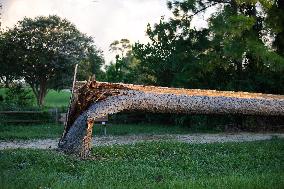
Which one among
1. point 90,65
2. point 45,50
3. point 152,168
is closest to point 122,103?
point 152,168

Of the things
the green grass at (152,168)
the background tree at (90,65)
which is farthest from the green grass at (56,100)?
the green grass at (152,168)

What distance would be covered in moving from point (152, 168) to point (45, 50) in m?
32.3

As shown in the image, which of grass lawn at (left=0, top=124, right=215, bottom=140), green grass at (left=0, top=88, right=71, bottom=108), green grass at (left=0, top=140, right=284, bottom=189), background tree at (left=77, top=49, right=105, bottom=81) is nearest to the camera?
green grass at (left=0, top=140, right=284, bottom=189)

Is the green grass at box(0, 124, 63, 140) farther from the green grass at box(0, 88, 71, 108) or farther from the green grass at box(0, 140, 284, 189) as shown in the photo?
the green grass at box(0, 88, 71, 108)

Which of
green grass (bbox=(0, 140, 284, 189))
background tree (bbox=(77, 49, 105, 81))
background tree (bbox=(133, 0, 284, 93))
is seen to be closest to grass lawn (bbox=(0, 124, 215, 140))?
background tree (bbox=(133, 0, 284, 93))

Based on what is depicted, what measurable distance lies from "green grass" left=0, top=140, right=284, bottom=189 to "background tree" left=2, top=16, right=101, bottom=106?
27.6 metres

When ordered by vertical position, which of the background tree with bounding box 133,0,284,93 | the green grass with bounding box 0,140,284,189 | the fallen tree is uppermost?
the background tree with bounding box 133,0,284,93

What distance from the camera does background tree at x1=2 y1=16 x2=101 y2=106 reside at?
130 ft

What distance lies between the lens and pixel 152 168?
32.5 ft

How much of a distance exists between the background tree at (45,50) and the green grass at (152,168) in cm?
2755

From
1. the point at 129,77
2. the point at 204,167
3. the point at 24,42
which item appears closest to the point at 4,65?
the point at 24,42

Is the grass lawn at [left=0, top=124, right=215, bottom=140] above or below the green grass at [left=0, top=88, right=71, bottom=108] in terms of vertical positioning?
below

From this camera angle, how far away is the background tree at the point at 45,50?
3972cm

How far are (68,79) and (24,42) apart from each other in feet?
16.9
